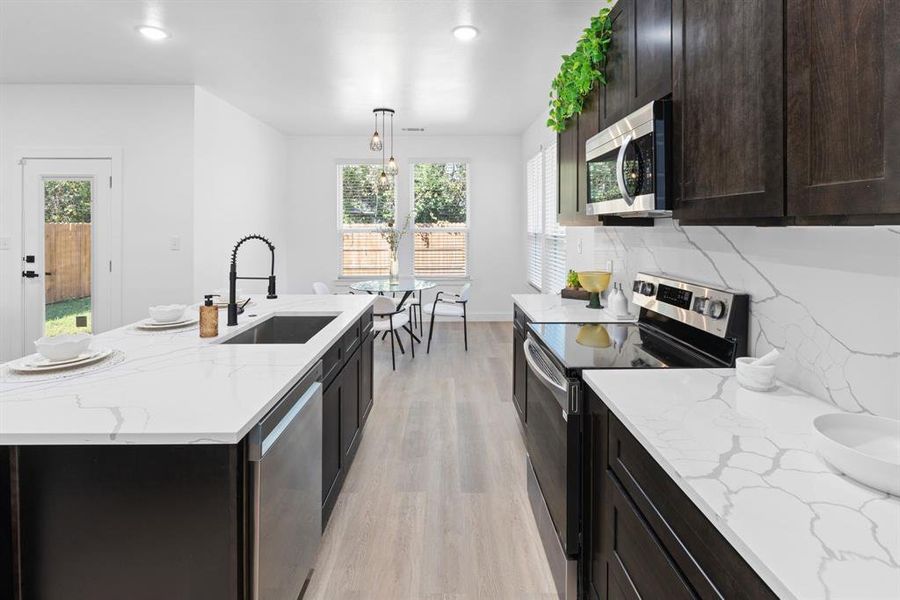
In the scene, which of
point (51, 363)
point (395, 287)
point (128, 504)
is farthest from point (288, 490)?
point (395, 287)

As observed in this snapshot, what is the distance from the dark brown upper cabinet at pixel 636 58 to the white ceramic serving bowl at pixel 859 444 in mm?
1078

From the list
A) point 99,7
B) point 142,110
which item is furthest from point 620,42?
point 142,110

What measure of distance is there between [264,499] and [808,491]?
120 centimetres

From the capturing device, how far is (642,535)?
1249 millimetres

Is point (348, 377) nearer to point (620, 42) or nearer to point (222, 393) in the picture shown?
point (222, 393)

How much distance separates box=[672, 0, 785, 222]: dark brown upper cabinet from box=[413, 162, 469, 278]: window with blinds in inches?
244

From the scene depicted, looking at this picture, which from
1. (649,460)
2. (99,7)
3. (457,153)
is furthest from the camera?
(457,153)

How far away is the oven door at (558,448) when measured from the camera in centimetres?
180

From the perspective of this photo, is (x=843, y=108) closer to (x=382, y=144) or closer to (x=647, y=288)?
(x=647, y=288)

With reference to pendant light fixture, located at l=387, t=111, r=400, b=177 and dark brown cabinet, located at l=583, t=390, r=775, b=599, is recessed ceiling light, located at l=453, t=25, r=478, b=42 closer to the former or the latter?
pendant light fixture, located at l=387, t=111, r=400, b=177

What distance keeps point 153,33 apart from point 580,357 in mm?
3654

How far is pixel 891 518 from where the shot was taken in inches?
33.3

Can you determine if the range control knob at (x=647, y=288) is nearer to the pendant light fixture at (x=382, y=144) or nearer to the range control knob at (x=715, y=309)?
the range control knob at (x=715, y=309)

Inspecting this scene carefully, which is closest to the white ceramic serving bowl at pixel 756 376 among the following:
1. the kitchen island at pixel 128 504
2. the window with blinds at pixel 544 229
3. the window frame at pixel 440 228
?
the kitchen island at pixel 128 504
